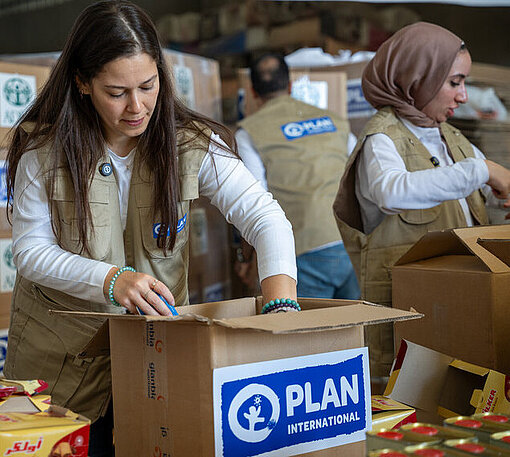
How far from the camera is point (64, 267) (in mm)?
1343

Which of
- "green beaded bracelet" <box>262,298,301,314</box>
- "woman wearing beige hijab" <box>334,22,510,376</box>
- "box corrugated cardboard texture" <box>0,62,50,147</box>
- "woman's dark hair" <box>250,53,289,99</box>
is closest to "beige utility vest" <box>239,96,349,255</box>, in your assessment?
"woman's dark hair" <box>250,53,289,99</box>

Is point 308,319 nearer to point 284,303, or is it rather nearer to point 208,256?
point 284,303

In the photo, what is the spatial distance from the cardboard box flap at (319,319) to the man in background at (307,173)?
1.94m

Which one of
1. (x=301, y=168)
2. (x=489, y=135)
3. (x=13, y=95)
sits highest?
(x=13, y=95)

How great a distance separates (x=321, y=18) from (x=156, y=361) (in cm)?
383

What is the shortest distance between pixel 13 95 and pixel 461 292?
1970mm

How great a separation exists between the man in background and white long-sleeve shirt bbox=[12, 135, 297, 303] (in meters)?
1.61

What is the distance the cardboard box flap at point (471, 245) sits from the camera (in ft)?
4.86

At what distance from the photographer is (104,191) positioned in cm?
146

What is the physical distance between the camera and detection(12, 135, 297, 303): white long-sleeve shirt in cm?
134

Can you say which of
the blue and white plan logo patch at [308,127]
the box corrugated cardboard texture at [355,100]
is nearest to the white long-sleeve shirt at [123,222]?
the blue and white plan logo patch at [308,127]

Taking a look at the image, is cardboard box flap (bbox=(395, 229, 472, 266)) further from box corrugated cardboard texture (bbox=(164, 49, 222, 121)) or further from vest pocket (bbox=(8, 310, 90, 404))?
box corrugated cardboard texture (bbox=(164, 49, 222, 121))

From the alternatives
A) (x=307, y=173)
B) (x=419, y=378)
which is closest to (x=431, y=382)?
(x=419, y=378)

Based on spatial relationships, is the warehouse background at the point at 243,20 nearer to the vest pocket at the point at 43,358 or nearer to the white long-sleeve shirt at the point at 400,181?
the white long-sleeve shirt at the point at 400,181
